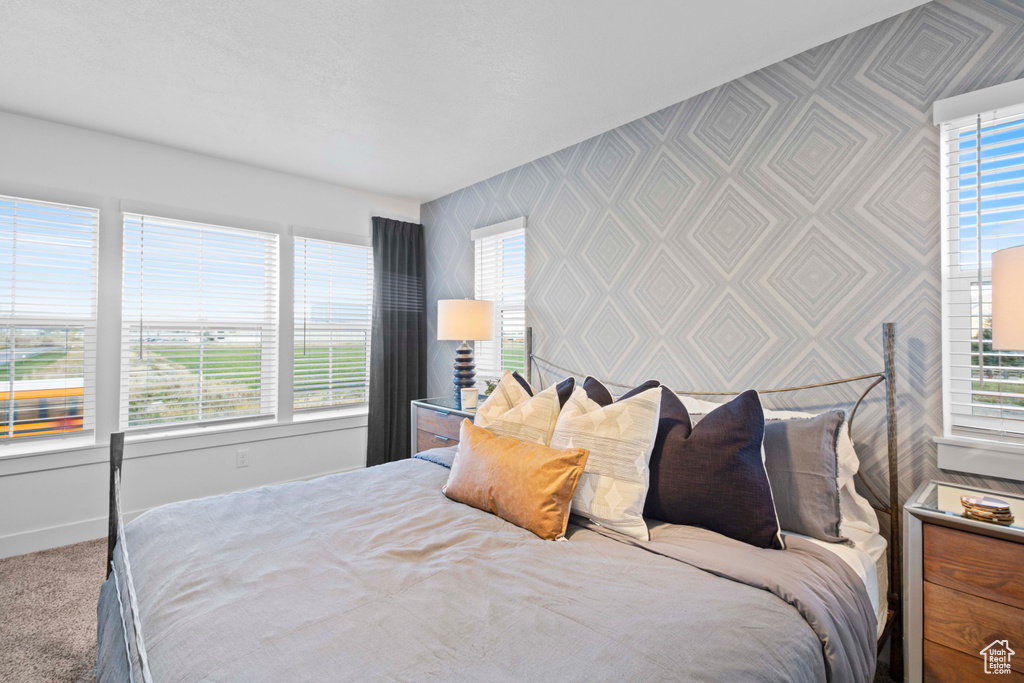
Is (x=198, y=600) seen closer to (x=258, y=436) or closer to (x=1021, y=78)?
(x=258, y=436)

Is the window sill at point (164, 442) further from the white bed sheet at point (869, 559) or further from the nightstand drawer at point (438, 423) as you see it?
the white bed sheet at point (869, 559)

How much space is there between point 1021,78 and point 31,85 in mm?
4304

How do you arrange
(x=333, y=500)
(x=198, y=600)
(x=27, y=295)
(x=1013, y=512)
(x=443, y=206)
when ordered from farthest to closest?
1. (x=443, y=206)
2. (x=27, y=295)
3. (x=333, y=500)
4. (x=1013, y=512)
5. (x=198, y=600)

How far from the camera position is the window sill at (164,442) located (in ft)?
9.23

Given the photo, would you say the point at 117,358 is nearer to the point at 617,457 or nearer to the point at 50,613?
the point at 50,613

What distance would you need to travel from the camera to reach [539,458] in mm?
1687

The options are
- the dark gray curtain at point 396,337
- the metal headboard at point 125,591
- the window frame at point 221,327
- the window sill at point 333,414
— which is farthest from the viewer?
the dark gray curtain at point 396,337

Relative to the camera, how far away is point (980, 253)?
1.73 metres

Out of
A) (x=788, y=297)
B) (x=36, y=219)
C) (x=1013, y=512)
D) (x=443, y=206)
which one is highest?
(x=443, y=206)

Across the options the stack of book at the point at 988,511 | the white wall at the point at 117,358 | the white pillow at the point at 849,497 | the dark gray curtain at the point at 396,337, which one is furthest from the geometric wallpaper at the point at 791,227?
the white wall at the point at 117,358

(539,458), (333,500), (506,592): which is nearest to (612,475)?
(539,458)

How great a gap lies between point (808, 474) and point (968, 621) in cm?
52

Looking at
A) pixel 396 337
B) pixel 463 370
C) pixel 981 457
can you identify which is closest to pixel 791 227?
pixel 981 457

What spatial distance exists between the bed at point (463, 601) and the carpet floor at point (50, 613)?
0.58 m
